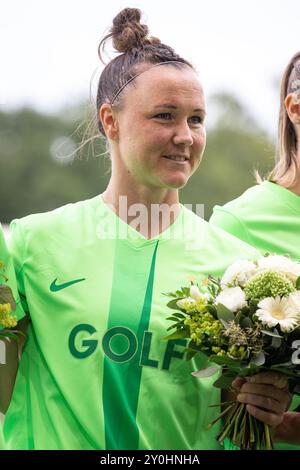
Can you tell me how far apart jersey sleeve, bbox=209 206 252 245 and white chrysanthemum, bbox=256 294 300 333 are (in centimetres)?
88

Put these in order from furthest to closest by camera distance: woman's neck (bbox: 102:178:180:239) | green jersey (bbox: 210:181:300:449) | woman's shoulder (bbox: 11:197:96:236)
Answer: green jersey (bbox: 210:181:300:449) → woman's neck (bbox: 102:178:180:239) → woman's shoulder (bbox: 11:197:96:236)

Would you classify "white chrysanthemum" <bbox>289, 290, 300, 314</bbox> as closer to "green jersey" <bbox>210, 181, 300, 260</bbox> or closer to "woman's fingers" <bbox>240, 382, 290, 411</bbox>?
"woman's fingers" <bbox>240, 382, 290, 411</bbox>

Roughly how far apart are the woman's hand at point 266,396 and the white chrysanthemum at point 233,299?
30 cm

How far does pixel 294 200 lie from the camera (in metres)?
5.41

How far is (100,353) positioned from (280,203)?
53.4 inches

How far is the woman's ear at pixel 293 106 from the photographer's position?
17.9 ft

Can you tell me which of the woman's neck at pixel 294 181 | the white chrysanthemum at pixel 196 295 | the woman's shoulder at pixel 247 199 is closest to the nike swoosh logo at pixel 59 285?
the white chrysanthemum at pixel 196 295

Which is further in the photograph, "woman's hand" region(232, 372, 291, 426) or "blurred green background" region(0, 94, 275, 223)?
"blurred green background" region(0, 94, 275, 223)

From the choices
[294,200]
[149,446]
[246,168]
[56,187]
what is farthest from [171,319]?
[246,168]

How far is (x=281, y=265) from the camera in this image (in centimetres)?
455

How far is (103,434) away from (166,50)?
5.79ft

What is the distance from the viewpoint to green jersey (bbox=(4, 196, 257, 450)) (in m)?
4.53

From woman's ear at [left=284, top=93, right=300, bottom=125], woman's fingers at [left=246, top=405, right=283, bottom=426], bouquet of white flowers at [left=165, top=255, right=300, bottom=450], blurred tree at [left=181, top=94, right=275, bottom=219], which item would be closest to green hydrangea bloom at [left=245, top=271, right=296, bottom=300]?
bouquet of white flowers at [left=165, top=255, right=300, bottom=450]

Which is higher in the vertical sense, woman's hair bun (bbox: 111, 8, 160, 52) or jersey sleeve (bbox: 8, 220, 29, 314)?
woman's hair bun (bbox: 111, 8, 160, 52)
